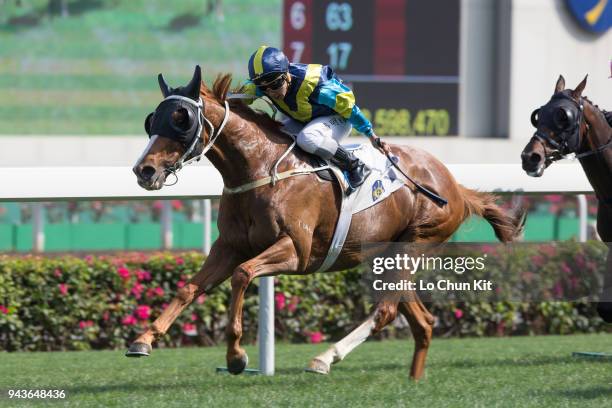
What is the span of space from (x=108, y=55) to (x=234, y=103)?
12.2m

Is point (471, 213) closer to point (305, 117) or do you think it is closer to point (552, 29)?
point (305, 117)

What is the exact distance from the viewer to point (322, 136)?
17.3ft

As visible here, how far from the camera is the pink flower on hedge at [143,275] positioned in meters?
7.69

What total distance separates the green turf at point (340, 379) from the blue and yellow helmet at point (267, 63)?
1.28 meters

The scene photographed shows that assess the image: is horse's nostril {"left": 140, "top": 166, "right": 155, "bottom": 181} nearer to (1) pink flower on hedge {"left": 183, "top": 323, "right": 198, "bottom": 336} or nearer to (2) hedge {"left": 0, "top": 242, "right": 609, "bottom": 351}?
(2) hedge {"left": 0, "top": 242, "right": 609, "bottom": 351}

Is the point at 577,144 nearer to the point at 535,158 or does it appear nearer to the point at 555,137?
the point at 555,137

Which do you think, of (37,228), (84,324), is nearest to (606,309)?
(84,324)

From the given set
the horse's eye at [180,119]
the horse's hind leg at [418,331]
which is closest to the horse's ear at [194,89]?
the horse's eye at [180,119]

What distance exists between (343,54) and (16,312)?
9.31 m

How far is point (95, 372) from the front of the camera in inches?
237

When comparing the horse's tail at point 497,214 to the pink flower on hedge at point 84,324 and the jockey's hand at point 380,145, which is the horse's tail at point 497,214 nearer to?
the jockey's hand at point 380,145

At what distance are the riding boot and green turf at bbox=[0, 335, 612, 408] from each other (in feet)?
2.80

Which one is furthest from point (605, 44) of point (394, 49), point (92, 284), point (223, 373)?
point (223, 373)

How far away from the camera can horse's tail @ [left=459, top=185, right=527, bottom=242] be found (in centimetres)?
621
